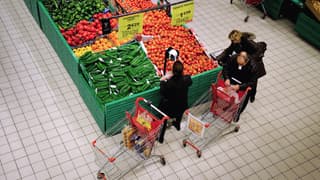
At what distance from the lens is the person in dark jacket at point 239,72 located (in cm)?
719

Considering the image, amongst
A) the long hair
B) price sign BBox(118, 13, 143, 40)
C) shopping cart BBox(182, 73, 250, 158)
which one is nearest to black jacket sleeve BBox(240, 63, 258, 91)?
shopping cart BBox(182, 73, 250, 158)

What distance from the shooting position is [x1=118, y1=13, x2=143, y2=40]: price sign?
7.04 metres

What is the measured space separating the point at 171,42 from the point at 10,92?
3.40m

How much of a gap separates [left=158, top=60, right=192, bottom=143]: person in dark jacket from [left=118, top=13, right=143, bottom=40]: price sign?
1030 mm

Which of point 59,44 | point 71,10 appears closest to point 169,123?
point 59,44

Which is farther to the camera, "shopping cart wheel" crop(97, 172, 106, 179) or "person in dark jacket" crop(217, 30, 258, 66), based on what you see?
"person in dark jacket" crop(217, 30, 258, 66)

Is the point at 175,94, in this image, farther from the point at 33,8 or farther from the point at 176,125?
the point at 33,8

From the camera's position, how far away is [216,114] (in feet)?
25.2

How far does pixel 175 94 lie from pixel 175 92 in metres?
0.05

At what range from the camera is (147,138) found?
6.52 metres

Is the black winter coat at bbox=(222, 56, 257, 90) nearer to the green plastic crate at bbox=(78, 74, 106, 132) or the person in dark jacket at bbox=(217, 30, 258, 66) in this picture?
the person in dark jacket at bbox=(217, 30, 258, 66)

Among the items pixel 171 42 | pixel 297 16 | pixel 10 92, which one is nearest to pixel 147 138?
pixel 171 42

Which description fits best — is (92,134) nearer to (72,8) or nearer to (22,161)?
(22,161)

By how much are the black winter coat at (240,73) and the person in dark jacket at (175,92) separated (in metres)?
0.88
